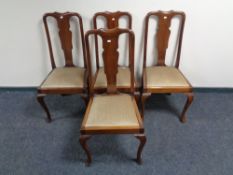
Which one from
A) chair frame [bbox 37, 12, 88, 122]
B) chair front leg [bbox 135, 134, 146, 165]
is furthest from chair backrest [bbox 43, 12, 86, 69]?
chair front leg [bbox 135, 134, 146, 165]

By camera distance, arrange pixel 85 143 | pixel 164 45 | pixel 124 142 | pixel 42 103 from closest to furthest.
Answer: pixel 85 143 < pixel 124 142 < pixel 42 103 < pixel 164 45

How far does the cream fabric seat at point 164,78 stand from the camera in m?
1.93

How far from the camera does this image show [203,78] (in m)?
2.45

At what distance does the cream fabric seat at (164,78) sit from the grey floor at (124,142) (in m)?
0.39

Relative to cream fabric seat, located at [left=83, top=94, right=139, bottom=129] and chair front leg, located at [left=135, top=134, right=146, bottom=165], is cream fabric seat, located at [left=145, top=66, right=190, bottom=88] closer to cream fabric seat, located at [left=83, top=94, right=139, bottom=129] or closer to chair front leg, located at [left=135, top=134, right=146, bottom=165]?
cream fabric seat, located at [left=83, top=94, right=139, bottom=129]

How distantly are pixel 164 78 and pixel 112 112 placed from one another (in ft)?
2.08

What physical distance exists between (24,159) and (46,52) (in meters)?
1.09

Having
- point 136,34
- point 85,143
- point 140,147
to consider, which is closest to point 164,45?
point 136,34

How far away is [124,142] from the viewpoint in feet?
6.28

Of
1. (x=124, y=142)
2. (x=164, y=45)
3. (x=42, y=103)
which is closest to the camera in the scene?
(x=124, y=142)

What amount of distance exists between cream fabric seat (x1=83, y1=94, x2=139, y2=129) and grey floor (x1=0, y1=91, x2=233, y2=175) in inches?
15.1

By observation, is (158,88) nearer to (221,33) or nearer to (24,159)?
(221,33)

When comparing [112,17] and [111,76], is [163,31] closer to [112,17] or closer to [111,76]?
[112,17]

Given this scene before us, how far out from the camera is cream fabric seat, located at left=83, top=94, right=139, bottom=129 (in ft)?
5.02
